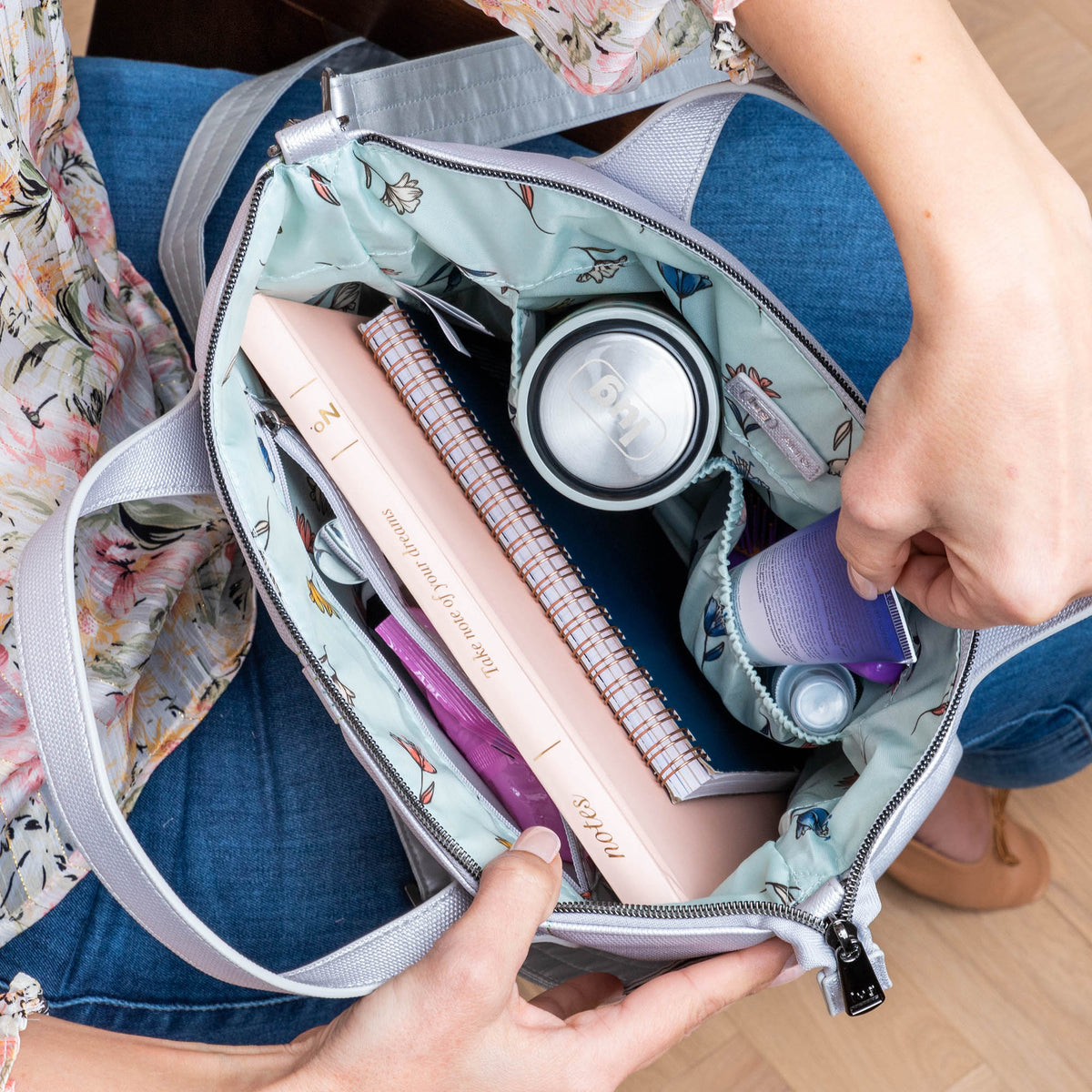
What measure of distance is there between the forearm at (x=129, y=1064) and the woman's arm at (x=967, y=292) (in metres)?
0.39

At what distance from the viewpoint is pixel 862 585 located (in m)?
0.44

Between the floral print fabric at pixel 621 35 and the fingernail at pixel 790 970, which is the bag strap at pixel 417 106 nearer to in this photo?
the floral print fabric at pixel 621 35

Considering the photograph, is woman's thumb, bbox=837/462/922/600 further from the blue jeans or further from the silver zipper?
the blue jeans

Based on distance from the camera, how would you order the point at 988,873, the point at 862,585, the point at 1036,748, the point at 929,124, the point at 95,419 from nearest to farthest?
the point at 929,124, the point at 862,585, the point at 95,419, the point at 1036,748, the point at 988,873

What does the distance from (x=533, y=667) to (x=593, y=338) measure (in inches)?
7.1

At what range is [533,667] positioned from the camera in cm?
48

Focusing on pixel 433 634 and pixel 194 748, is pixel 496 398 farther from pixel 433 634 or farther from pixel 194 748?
pixel 194 748

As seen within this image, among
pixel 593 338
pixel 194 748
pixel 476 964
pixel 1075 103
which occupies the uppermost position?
pixel 1075 103

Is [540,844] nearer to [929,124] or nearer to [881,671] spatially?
[881,671]

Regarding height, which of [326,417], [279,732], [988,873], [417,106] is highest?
[417,106]

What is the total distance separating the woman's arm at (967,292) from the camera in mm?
336

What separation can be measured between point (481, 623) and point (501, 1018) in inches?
7.3

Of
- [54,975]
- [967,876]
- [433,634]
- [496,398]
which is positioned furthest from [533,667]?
Result: [967,876]

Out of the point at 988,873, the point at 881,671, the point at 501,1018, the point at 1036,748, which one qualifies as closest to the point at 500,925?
the point at 501,1018
